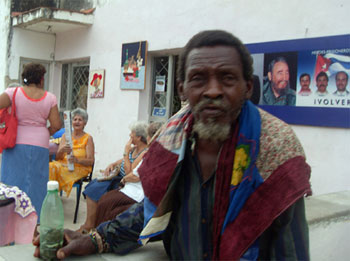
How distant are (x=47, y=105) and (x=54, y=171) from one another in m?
1.04

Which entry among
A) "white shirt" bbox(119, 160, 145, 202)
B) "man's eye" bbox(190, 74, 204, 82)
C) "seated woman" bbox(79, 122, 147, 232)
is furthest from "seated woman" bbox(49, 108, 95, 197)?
"man's eye" bbox(190, 74, 204, 82)

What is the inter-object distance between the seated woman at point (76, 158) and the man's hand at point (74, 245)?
9.85 feet

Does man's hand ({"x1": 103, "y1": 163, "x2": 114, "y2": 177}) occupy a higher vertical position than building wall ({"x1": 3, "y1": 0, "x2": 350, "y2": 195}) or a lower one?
lower

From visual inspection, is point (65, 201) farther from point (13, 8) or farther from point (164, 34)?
point (13, 8)

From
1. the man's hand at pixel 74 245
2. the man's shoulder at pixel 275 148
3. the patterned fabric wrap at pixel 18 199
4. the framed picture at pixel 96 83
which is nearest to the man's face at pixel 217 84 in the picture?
the man's shoulder at pixel 275 148

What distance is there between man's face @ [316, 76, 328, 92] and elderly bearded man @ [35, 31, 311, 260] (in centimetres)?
268

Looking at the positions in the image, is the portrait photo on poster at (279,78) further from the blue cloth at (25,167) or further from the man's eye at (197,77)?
the man's eye at (197,77)

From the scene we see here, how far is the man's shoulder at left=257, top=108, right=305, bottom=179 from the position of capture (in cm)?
122

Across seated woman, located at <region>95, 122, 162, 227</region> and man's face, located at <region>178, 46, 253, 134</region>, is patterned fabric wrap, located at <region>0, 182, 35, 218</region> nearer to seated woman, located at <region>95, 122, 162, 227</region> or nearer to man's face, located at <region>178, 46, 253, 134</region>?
seated woman, located at <region>95, 122, 162, 227</region>

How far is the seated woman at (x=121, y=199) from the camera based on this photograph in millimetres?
3465

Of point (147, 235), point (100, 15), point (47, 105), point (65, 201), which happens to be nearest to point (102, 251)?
point (147, 235)

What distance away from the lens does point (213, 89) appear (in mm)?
1310

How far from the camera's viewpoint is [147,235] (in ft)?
4.64

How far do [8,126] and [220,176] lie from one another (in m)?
3.13
